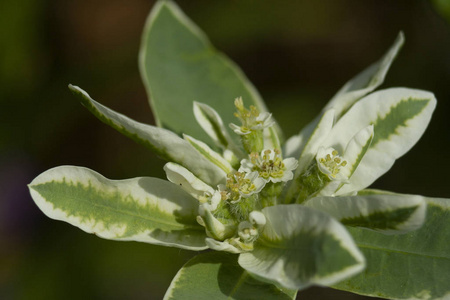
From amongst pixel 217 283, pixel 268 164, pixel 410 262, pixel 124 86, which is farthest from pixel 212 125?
pixel 124 86

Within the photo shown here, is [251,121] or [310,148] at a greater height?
[251,121]

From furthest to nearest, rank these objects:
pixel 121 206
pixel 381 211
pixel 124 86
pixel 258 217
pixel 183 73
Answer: pixel 124 86, pixel 183 73, pixel 121 206, pixel 258 217, pixel 381 211

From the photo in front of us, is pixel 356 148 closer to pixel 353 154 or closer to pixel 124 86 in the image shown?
pixel 353 154

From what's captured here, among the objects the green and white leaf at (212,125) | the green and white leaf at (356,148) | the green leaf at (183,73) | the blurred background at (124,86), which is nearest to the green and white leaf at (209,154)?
the green and white leaf at (212,125)

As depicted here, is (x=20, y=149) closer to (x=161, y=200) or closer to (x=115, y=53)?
(x=115, y=53)

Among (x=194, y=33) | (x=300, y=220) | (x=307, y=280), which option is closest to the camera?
(x=307, y=280)

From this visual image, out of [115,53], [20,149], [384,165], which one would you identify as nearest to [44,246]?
[20,149]
